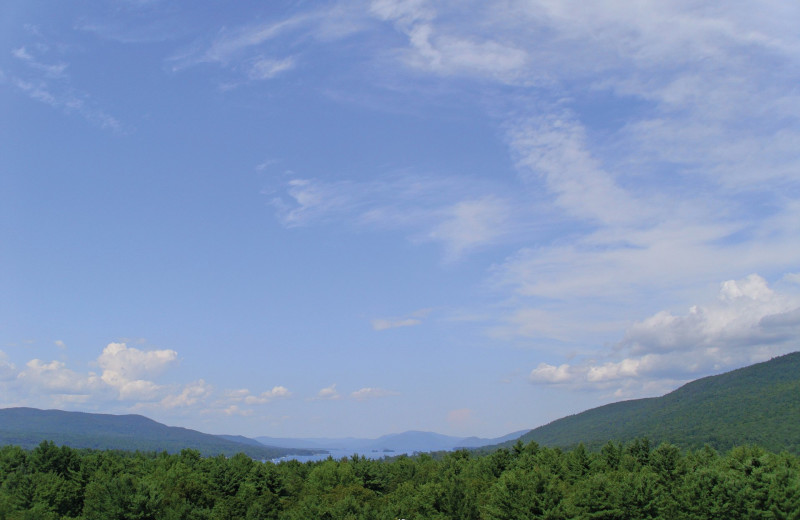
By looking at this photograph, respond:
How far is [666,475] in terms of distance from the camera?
74.4 metres

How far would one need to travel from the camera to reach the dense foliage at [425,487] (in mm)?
58875

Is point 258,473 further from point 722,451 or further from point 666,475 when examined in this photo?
point 722,451

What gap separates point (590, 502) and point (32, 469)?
75.0 meters

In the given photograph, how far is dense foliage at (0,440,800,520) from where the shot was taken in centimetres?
5888

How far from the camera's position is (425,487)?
67.6 meters

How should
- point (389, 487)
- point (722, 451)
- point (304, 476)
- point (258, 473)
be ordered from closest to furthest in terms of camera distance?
point (258, 473) → point (389, 487) → point (304, 476) → point (722, 451)

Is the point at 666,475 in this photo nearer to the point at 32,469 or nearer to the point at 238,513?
the point at 238,513

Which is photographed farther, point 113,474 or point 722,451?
point 722,451

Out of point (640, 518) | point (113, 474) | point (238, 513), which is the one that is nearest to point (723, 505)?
point (640, 518)

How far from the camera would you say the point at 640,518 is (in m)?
58.9

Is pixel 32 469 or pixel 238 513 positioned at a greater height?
pixel 32 469

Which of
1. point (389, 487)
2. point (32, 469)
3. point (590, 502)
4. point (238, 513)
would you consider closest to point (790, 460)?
point (590, 502)

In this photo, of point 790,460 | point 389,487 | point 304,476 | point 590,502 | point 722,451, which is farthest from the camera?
point 722,451

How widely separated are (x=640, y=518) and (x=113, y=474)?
229 feet
